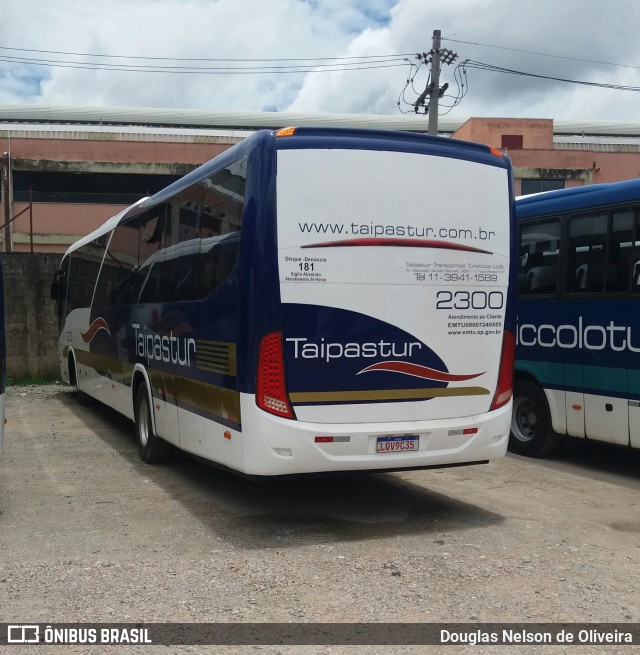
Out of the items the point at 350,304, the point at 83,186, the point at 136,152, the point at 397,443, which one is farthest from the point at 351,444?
the point at 136,152

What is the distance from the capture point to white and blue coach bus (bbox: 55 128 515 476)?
20.0ft

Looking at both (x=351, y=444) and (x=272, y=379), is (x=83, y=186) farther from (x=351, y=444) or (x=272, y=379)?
(x=351, y=444)

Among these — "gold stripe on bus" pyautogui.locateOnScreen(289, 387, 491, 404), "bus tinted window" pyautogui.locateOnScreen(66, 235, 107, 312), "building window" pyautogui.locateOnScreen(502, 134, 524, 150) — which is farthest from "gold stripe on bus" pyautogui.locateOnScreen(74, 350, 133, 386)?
"building window" pyautogui.locateOnScreen(502, 134, 524, 150)

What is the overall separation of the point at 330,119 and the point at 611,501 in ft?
130

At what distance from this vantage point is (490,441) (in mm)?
6805

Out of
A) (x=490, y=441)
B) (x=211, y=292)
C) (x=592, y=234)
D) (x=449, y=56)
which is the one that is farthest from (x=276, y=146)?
(x=449, y=56)

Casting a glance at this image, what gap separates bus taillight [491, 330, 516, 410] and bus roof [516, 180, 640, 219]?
2568 millimetres

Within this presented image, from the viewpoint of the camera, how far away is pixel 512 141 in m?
41.2

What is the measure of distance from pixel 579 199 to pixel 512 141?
3385 centimetres

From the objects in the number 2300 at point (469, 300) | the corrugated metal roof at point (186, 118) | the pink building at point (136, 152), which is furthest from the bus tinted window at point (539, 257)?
the corrugated metal roof at point (186, 118)

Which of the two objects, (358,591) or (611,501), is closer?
(358,591)

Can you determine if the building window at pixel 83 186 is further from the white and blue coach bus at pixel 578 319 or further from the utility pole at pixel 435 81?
the white and blue coach bus at pixel 578 319

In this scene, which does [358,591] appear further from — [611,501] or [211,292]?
[611,501]

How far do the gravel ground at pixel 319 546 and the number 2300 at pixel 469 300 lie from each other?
1836mm
